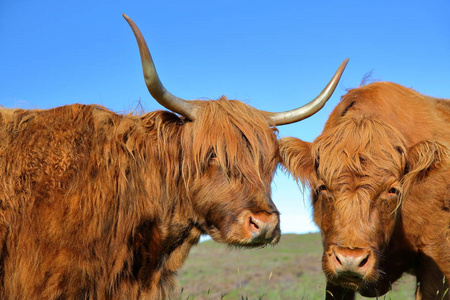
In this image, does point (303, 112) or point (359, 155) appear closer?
point (359, 155)

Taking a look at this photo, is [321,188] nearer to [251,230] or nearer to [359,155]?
[359,155]

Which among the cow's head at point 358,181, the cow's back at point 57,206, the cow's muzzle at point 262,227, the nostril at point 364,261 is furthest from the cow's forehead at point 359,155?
the cow's back at point 57,206

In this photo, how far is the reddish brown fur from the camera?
363 centimetres

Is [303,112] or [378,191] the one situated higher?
[303,112]

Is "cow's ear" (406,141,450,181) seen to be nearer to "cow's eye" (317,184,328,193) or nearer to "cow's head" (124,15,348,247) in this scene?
"cow's eye" (317,184,328,193)

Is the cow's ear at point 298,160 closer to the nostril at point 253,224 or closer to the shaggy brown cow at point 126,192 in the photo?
the shaggy brown cow at point 126,192

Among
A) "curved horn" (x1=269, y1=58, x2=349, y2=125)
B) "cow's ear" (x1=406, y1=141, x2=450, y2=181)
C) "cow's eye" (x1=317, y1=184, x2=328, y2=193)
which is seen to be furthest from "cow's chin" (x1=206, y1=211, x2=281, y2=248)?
"cow's ear" (x1=406, y1=141, x2=450, y2=181)

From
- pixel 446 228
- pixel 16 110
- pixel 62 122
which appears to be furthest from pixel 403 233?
pixel 16 110

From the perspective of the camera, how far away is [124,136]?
4219 mm

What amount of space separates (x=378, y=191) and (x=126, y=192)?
2162 millimetres

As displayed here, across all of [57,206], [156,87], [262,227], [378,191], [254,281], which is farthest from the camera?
[254,281]

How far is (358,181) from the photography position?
168 inches

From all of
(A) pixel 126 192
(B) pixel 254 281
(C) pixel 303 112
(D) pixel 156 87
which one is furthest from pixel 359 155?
(B) pixel 254 281

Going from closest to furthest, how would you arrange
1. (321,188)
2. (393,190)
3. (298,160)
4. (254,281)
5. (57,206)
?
(57,206)
(393,190)
(321,188)
(298,160)
(254,281)
